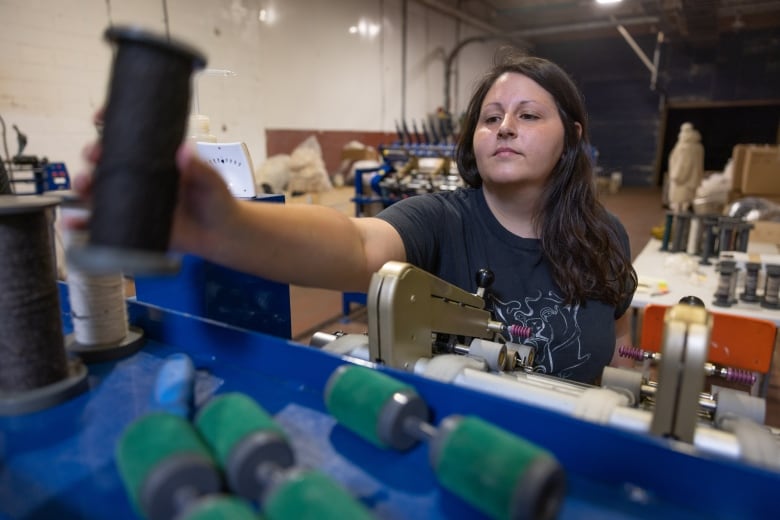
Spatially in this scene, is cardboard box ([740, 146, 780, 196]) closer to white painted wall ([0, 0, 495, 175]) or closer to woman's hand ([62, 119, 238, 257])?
white painted wall ([0, 0, 495, 175])

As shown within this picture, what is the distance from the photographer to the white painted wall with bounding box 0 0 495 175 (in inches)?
121

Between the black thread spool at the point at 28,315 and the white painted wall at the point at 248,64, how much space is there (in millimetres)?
310

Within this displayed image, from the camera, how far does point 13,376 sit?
26.4 inches

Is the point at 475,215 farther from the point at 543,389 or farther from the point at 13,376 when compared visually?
the point at 13,376

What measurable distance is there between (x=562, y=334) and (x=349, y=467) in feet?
2.63

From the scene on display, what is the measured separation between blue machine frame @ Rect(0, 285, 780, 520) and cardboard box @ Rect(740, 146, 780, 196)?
18.8 ft

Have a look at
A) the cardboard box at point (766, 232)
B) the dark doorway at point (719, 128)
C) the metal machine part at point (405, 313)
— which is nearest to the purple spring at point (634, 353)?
the metal machine part at point (405, 313)

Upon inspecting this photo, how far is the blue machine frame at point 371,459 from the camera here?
489mm

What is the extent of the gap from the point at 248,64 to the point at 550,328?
4.37 metres

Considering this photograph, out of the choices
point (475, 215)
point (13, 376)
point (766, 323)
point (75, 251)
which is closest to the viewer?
point (75, 251)

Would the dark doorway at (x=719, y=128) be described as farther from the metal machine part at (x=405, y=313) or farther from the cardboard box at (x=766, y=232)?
the metal machine part at (x=405, y=313)

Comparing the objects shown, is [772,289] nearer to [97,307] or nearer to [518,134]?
[518,134]

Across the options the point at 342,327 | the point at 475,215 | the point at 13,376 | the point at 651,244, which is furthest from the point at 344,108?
the point at 13,376

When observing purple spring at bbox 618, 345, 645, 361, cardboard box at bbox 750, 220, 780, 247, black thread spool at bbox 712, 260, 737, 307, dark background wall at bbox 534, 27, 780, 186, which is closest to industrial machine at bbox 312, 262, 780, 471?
purple spring at bbox 618, 345, 645, 361
